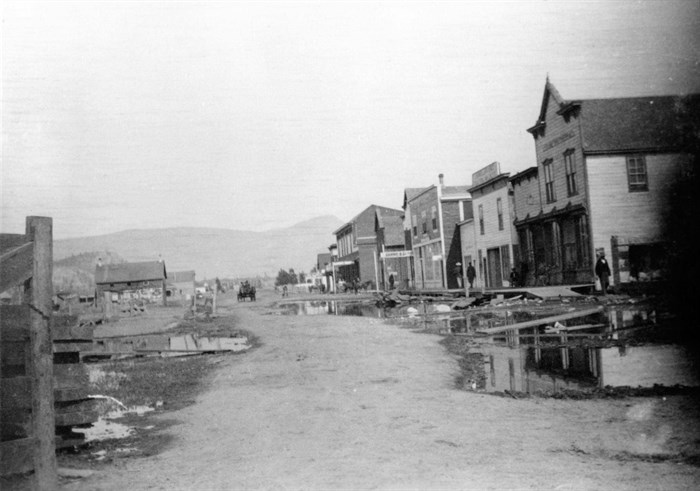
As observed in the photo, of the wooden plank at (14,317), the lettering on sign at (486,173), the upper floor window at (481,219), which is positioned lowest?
the wooden plank at (14,317)

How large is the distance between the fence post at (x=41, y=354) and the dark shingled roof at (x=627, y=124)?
19.9 feet

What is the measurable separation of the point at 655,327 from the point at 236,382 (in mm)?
8612

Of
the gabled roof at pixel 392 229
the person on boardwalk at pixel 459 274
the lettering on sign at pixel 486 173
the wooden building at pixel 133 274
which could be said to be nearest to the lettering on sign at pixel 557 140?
the lettering on sign at pixel 486 173

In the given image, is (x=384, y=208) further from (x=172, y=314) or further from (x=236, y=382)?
(x=236, y=382)

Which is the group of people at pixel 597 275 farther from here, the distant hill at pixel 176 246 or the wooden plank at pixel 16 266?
the wooden plank at pixel 16 266

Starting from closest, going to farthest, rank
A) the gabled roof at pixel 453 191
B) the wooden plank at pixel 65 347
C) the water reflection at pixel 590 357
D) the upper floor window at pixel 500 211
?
the wooden plank at pixel 65 347 → the water reflection at pixel 590 357 → the upper floor window at pixel 500 211 → the gabled roof at pixel 453 191

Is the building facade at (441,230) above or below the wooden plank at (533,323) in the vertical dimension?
above

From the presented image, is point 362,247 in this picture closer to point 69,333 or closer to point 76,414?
point 69,333

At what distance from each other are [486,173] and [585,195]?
12.2 metres

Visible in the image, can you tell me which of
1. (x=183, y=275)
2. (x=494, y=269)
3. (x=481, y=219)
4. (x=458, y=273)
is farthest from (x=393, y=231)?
(x=183, y=275)

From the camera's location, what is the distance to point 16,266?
12.7 feet

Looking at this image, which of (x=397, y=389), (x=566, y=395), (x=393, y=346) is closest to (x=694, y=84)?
(x=566, y=395)

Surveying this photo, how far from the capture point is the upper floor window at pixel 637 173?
45.8 ft

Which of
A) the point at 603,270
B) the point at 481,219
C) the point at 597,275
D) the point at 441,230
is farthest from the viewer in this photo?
the point at 441,230
